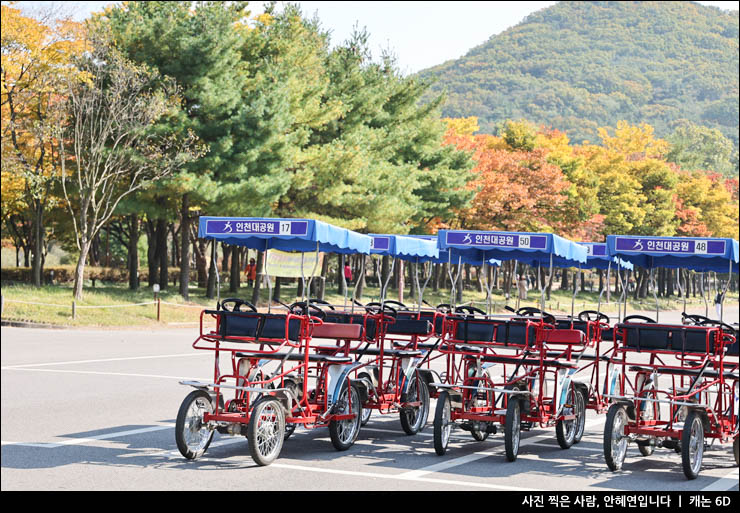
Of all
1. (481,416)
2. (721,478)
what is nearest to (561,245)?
(481,416)

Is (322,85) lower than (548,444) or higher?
higher

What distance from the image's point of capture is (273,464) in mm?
10484

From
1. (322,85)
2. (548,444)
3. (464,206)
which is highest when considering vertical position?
(322,85)

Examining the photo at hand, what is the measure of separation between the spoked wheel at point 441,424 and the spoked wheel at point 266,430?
6.38ft

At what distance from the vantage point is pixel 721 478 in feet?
34.4

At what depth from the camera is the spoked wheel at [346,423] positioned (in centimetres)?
1152

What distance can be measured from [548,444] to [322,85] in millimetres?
35315

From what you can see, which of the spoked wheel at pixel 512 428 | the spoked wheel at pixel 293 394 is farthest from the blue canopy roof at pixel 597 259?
the spoked wheel at pixel 293 394

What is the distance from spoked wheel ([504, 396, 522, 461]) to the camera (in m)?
11.1

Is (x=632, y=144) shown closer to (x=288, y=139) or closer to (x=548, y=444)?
(x=288, y=139)

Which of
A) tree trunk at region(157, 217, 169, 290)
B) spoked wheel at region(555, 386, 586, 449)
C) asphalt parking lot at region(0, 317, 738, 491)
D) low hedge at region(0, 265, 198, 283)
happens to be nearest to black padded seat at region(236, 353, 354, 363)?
asphalt parking lot at region(0, 317, 738, 491)

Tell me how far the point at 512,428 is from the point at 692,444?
6.60ft

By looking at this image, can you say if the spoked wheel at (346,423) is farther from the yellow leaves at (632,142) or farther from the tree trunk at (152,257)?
the yellow leaves at (632,142)

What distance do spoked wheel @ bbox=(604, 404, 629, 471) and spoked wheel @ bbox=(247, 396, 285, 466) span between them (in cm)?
364
